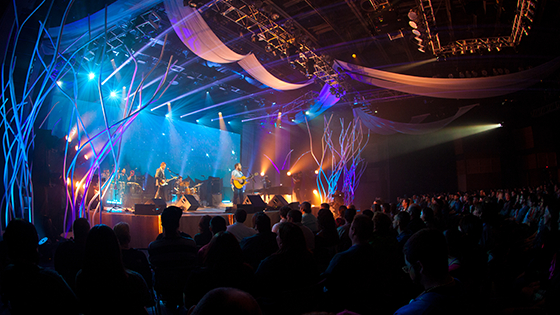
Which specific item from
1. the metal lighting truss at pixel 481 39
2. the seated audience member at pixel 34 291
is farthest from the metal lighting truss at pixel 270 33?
the seated audience member at pixel 34 291

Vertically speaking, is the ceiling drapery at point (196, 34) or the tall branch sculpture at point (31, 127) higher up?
the ceiling drapery at point (196, 34)

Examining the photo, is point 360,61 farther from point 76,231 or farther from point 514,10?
point 76,231

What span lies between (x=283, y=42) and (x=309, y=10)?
36.4 inches

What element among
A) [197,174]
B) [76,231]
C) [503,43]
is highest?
[503,43]

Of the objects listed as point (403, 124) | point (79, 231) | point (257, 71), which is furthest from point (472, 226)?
point (403, 124)

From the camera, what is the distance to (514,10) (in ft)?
19.9

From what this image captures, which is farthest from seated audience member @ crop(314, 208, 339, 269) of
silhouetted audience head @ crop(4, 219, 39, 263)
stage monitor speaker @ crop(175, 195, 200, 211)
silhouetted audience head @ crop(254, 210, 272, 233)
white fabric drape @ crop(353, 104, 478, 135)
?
white fabric drape @ crop(353, 104, 478, 135)

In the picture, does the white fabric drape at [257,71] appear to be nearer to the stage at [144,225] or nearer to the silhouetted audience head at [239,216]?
the stage at [144,225]

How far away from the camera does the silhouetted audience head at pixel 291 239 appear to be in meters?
2.12

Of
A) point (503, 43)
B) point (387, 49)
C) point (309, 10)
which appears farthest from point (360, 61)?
point (503, 43)

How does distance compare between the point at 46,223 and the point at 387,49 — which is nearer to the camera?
the point at 46,223

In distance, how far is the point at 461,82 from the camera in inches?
281

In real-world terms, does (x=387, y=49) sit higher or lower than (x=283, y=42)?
higher

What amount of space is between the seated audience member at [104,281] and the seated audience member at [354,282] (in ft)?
4.27
